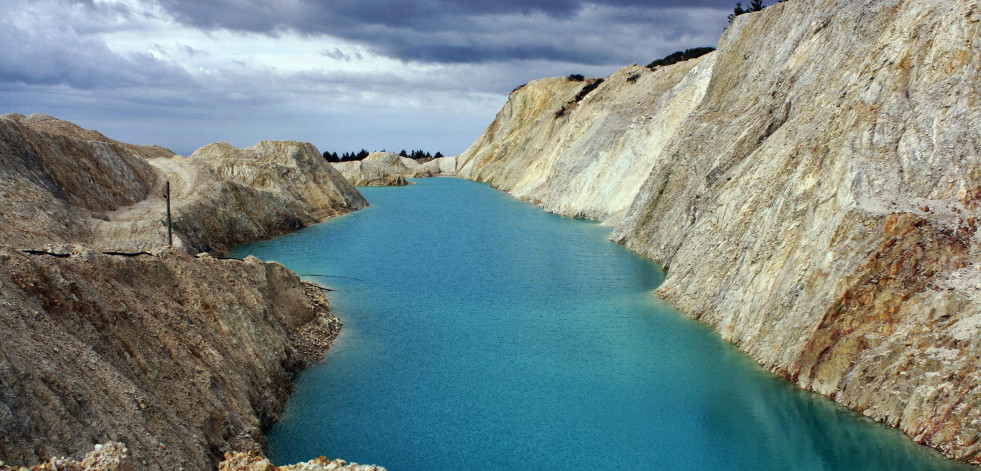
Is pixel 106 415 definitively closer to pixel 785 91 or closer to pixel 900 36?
pixel 900 36

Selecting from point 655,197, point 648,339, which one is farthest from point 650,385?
point 655,197

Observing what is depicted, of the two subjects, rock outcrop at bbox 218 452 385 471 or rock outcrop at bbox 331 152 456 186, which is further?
rock outcrop at bbox 331 152 456 186

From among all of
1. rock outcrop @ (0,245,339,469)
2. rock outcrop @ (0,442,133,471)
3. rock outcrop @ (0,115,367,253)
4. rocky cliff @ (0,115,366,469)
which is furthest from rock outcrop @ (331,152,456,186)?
rock outcrop @ (0,442,133,471)

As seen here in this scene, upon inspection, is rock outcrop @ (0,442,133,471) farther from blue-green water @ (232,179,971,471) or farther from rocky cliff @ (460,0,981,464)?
rocky cliff @ (460,0,981,464)

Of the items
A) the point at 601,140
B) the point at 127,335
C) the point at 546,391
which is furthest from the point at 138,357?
the point at 601,140

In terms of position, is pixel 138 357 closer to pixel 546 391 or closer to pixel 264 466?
pixel 264 466
